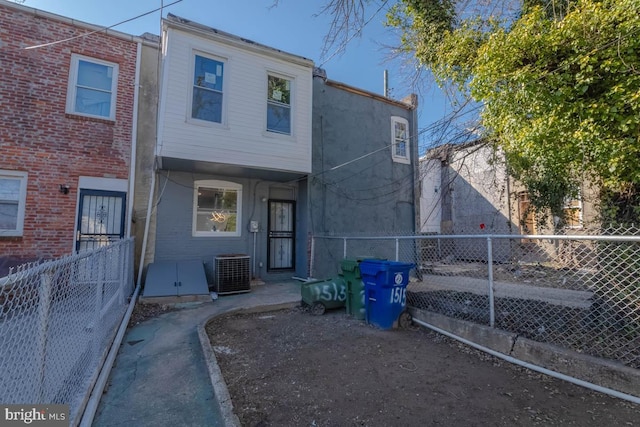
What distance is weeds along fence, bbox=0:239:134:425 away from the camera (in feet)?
6.64

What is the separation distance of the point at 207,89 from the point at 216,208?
3.00 m

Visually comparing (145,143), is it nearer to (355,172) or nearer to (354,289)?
(355,172)

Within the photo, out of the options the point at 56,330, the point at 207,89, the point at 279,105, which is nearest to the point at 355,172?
the point at 279,105

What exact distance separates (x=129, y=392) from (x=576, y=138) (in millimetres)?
5739

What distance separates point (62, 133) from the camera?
7273 mm

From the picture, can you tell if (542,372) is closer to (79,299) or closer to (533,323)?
(533,323)

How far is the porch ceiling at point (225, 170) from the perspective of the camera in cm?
759

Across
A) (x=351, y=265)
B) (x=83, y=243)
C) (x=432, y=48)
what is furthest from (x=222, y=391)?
(x=432, y=48)

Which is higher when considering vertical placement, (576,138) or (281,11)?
(281,11)

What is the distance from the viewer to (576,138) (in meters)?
3.95

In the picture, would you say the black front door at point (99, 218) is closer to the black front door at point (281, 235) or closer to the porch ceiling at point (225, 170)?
the porch ceiling at point (225, 170)

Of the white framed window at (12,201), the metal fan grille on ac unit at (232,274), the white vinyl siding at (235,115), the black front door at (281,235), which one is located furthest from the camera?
the black front door at (281,235)

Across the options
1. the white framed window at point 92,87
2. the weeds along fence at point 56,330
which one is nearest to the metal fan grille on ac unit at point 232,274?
the weeds along fence at point 56,330

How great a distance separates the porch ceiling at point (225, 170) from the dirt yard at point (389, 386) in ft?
13.6
